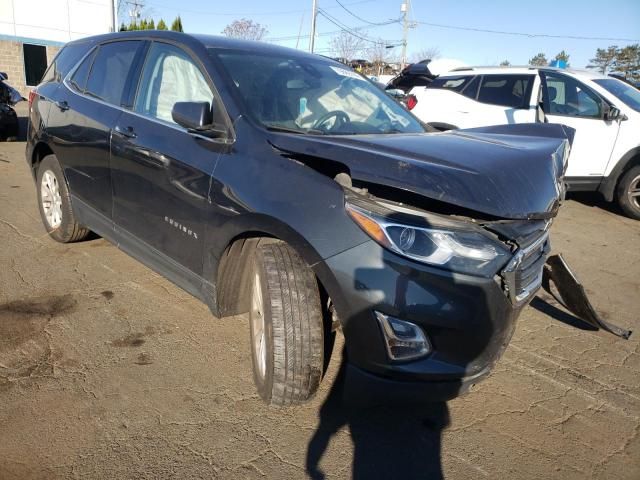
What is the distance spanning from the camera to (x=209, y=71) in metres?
2.75

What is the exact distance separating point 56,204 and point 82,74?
112cm

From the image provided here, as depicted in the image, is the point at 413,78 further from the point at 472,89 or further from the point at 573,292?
the point at 573,292

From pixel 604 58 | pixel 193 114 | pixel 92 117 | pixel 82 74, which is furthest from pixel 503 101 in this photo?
pixel 604 58

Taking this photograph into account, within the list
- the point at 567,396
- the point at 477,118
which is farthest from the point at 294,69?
the point at 477,118

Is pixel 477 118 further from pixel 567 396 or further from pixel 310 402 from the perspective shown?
pixel 310 402

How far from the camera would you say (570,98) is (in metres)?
6.88

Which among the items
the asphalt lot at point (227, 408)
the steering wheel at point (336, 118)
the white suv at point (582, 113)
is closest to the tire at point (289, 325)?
the asphalt lot at point (227, 408)

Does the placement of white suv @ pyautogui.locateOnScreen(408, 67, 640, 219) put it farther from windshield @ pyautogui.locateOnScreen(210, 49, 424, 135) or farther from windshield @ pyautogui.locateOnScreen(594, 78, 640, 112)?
windshield @ pyautogui.locateOnScreen(210, 49, 424, 135)

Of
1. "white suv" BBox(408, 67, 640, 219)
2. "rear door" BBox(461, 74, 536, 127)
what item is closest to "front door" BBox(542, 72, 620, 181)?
"white suv" BBox(408, 67, 640, 219)

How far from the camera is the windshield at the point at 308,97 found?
274cm

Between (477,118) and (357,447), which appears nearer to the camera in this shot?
(357,447)

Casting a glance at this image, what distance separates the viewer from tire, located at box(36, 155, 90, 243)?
4031mm

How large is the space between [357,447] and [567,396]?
4.29 feet

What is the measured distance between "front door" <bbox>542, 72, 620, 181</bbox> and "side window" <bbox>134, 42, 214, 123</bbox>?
5.42 m
